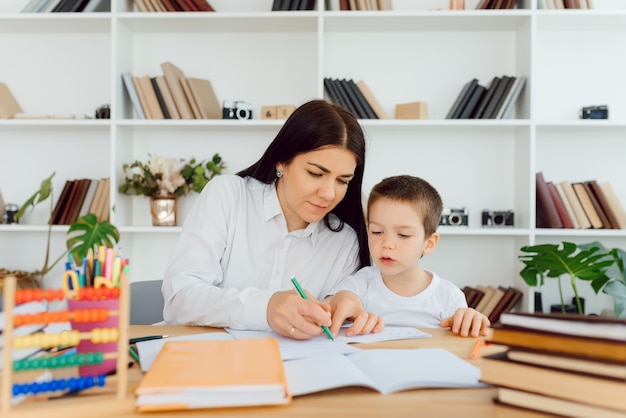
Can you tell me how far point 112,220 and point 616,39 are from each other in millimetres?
2864

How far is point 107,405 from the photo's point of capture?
2.55ft

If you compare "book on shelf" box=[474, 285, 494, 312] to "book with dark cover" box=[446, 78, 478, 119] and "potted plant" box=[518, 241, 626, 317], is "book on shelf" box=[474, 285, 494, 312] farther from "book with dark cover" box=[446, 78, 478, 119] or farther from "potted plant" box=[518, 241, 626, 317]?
"book with dark cover" box=[446, 78, 478, 119]

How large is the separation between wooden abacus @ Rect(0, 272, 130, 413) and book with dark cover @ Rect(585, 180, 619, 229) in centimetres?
295

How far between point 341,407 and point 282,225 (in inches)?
42.6

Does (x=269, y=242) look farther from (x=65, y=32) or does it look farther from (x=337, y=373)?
(x=65, y=32)

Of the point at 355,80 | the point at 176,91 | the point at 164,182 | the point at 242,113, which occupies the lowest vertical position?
the point at 164,182

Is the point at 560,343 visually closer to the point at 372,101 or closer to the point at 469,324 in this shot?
the point at 469,324

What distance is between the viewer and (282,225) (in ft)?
6.08

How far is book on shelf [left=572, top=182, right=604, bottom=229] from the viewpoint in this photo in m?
3.24

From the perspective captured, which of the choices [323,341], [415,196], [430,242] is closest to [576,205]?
[430,242]

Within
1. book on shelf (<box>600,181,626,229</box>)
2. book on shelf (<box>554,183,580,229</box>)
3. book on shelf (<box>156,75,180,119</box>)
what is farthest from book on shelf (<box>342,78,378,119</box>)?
book on shelf (<box>600,181,626,229</box>)

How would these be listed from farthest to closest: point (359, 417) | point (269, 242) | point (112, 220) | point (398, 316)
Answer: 1. point (112, 220)
2. point (269, 242)
3. point (398, 316)
4. point (359, 417)

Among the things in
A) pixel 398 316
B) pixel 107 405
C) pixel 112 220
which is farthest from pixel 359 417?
pixel 112 220

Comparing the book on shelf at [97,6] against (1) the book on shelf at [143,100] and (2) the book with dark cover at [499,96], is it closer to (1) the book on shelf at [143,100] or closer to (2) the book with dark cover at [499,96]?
(1) the book on shelf at [143,100]
